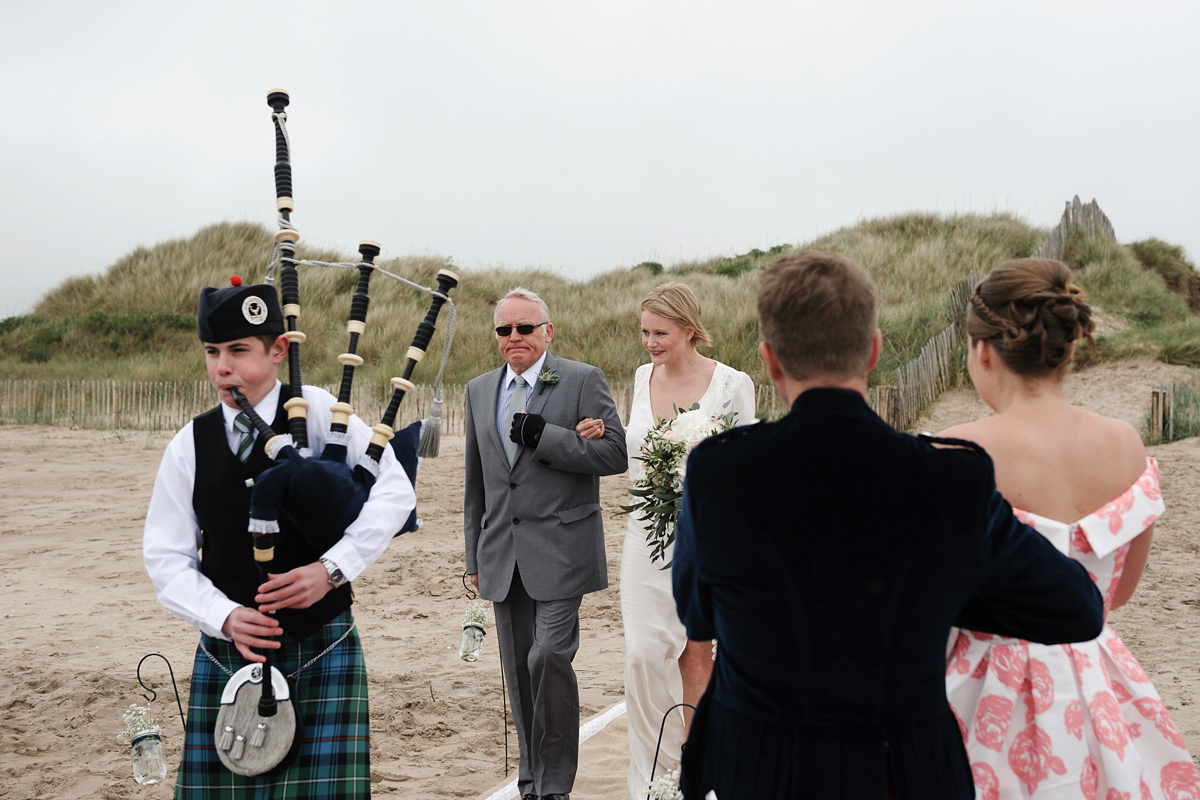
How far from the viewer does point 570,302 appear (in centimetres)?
2664

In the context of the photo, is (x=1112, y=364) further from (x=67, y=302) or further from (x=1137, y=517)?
(x=67, y=302)

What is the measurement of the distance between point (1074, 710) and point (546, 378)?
2756mm

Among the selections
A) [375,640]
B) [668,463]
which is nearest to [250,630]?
[668,463]

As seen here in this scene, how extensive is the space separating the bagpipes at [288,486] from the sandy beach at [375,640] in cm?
231

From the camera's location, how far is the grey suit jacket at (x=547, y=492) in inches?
163

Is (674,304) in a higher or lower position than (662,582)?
higher

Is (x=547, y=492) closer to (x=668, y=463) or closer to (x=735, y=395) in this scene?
(x=668, y=463)

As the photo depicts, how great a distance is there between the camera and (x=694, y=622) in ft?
5.93

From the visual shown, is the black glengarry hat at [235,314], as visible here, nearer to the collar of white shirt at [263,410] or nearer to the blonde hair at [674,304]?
the collar of white shirt at [263,410]

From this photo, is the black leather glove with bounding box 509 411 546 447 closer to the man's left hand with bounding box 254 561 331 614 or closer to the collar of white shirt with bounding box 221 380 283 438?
the collar of white shirt with bounding box 221 380 283 438

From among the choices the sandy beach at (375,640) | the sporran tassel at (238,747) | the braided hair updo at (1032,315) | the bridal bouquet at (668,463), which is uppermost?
the braided hair updo at (1032,315)

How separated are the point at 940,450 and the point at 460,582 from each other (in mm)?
8236

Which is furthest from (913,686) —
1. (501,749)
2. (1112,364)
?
(1112,364)

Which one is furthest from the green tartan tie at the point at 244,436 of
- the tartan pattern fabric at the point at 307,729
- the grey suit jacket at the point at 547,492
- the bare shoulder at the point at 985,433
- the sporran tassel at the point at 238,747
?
the bare shoulder at the point at 985,433
